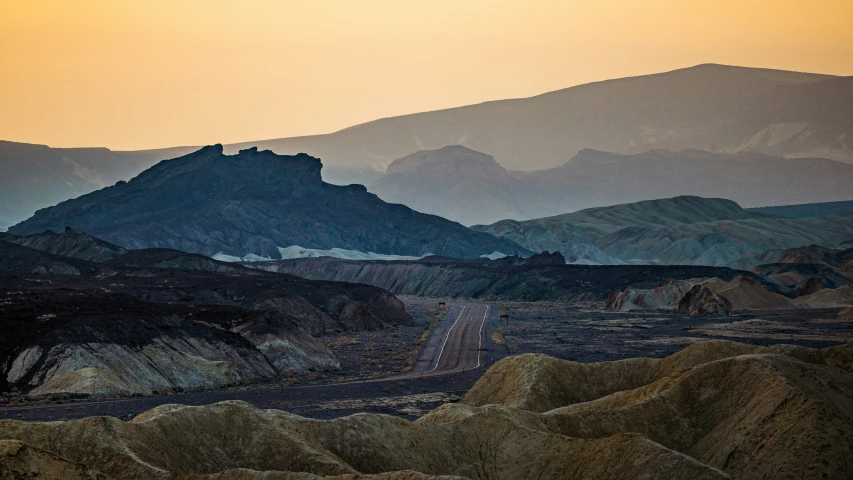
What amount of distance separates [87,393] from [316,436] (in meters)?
28.3

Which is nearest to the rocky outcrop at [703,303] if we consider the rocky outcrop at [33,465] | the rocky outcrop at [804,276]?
the rocky outcrop at [804,276]

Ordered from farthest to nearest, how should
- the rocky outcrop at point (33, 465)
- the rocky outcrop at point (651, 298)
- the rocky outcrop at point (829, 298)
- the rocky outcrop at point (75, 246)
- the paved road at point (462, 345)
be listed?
1. the rocky outcrop at point (75, 246)
2. the rocky outcrop at point (651, 298)
3. the rocky outcrop at point (829, 298)
4. the paved road at point (462, 345)
5. the rocky outcrop at point (33, 465)

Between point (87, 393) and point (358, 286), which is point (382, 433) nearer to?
point (87, 393)

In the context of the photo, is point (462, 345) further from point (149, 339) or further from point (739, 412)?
point (739, 412)

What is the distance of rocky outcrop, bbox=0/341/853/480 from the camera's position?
33.2 metres

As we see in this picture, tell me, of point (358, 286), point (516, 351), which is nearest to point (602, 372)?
point (516, 351)

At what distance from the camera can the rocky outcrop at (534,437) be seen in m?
33.2

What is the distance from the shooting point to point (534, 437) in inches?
1475

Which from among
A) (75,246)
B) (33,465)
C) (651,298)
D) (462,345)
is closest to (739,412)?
(33,465)

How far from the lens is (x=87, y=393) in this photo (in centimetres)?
6138

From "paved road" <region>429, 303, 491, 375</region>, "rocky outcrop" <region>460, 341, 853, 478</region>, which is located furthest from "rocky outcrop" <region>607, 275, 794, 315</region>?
"rocky outcrop" <region>460, 341, 853, 478</region>

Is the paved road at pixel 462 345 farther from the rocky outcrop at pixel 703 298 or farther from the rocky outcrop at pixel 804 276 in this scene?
the rocky outcrop at pixel 804 276

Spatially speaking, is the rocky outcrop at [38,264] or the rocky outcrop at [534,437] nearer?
the rocky outcrop at [534,437]

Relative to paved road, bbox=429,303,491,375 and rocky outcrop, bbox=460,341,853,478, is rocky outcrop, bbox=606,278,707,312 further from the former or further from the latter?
rocky outcrop, bbox=460,341,853,478
